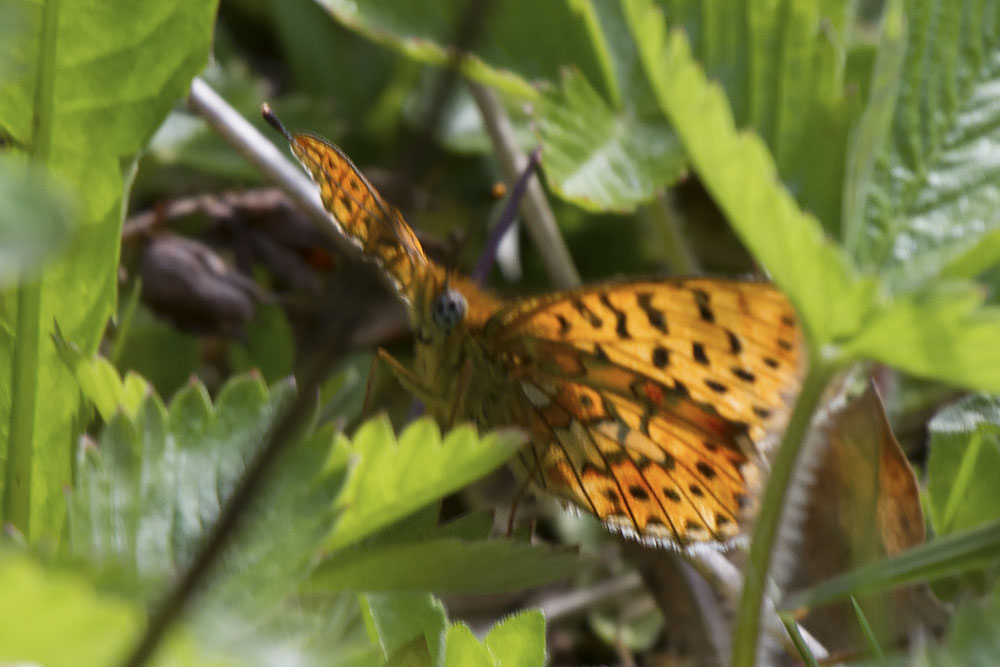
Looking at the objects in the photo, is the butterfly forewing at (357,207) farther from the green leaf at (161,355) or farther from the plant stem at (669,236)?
the plant stem at (669,236)

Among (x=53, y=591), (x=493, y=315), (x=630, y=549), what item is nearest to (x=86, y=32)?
(x=493, y=315)

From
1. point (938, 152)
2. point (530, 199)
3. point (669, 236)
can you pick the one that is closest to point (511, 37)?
point (530, 199)

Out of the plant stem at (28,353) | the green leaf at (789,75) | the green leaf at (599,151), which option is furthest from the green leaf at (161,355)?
the green leaf at (789,75)

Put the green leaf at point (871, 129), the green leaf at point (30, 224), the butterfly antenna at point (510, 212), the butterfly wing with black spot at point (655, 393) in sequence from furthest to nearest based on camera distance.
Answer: the butterfly antenna at point (510, 212) < the butterfly wing with black spot at point (655, 393) < the green leaf at point (871, 129) < the green leaf at point (30, 224)

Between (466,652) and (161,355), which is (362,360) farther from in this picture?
(466,652)

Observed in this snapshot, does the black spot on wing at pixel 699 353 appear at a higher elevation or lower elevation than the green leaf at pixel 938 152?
lower

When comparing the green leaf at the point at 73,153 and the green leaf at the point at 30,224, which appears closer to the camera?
the green leaf at the point at 30,224

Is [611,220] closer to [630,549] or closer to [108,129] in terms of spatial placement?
[630,549]
